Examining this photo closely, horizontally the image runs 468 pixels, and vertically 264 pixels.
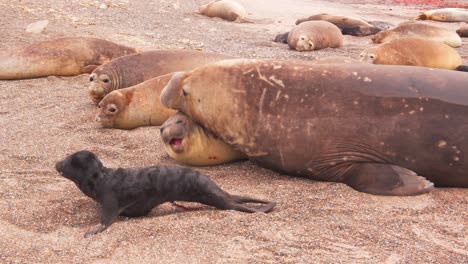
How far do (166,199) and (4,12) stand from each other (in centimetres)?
967

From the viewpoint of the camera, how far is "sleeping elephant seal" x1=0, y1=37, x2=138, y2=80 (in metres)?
7.75

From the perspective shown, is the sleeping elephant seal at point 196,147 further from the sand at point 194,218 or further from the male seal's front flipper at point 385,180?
the male seal's front flipper at point 385,180

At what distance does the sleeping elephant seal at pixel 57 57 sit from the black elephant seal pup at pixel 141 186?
4589 millimetres

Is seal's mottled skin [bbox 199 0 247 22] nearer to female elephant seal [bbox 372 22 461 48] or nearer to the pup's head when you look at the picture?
female elephant seal [bbox 372 22 461 48]

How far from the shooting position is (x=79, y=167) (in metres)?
3.56

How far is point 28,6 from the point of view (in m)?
12.8

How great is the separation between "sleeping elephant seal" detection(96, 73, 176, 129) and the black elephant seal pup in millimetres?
2162

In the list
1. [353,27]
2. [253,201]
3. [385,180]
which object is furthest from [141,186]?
[353,27]

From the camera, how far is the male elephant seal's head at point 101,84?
663cm

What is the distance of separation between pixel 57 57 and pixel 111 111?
2.56 metres

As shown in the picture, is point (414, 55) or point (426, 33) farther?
point (426, 33)

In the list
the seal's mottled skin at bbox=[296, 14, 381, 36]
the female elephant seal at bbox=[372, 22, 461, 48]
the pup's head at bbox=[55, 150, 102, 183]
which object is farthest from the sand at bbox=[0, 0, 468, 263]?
the seal's mottled skin at bbox=[296, 14, 381, 36]

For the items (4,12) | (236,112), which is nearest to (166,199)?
(236,112)

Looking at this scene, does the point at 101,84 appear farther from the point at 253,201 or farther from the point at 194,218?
the point at 194,218
